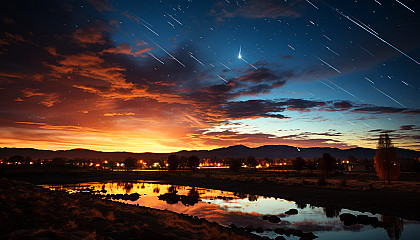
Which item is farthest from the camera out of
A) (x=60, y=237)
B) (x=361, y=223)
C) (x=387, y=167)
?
(x=387, y=167)

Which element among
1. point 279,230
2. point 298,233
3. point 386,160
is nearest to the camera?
point 298,233

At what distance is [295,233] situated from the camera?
778 inches

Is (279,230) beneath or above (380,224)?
beneath

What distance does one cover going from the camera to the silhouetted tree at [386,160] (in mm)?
54031

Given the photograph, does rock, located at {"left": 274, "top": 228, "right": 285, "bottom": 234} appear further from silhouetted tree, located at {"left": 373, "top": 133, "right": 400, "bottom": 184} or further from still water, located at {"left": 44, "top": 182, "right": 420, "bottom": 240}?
silhouetted tree, located at {"left": 373, "top": 133, "right": 400, "bottom": 184}

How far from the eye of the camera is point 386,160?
55.5 m

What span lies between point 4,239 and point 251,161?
146 meters

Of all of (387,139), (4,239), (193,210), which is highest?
(387,139)

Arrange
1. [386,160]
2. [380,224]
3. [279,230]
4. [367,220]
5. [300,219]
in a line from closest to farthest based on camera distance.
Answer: [279,230]
[380,224]
[367,220]
[300,219]
[386,160]

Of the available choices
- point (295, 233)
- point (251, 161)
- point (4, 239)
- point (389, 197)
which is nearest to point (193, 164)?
point (251, 161)

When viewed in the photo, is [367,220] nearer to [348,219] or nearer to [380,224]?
[380,224]

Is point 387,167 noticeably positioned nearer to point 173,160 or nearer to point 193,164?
point 193,164

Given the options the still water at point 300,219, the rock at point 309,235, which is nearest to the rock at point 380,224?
the still water at point 300,219

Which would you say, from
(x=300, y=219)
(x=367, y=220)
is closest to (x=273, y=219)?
(x=300, y=219)
